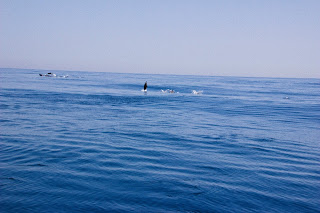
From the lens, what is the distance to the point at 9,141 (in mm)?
13297

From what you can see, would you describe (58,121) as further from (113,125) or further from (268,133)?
(268,133)

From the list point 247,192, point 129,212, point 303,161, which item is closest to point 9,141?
point 129,212

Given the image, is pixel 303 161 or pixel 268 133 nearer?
pixel 303 161

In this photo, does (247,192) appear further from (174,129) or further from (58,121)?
(58,121)

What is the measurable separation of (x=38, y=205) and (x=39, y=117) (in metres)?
15.2

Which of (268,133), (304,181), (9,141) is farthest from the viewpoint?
(268,133)

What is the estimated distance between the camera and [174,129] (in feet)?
60.0

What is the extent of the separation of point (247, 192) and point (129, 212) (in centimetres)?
400

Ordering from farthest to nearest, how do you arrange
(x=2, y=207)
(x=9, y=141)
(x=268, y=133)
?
(x=268, y=133) → (x=9, y=141) → (x=2, y=207)

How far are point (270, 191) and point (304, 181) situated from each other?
2.00 meters

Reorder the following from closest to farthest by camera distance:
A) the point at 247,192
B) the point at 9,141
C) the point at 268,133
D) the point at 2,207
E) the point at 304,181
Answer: the point at 2,207
the point at 247,192
the point at 304,181
the point at 9,141
the point at 268,133

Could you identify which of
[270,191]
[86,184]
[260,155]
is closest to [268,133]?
[260,155]

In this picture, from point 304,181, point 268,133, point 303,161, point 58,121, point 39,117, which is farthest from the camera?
point 39,117

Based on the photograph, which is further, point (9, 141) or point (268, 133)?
point (268, 133)
